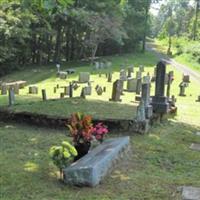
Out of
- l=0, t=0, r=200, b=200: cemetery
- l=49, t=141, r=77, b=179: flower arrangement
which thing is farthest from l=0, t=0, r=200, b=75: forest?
l=49, t=141, r=77, b=179: flower arrangement

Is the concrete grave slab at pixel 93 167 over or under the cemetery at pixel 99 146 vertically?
over

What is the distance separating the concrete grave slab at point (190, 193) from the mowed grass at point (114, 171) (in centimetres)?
13

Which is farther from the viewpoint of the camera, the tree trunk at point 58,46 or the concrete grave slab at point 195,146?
the tree trunk at point 58,46

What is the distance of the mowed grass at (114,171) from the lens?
684 centimetres

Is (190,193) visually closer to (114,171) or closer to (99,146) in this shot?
(114,171)

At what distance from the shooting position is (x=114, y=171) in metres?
8.01

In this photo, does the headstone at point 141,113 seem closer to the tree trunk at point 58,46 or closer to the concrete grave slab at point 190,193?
the concrete grave slab at point 190,193

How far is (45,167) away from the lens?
8.09 meters

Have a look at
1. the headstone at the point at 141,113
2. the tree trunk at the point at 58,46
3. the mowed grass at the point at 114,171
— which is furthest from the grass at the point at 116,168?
the tree trunk at the point at 58,46

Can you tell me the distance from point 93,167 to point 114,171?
1145 mm

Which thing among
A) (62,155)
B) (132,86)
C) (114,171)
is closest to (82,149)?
(114,171)

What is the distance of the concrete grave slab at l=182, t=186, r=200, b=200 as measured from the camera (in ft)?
22.5

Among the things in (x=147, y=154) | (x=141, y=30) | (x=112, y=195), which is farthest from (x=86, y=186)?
(x=141, y=30)

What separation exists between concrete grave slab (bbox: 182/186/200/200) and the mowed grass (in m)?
0.13
